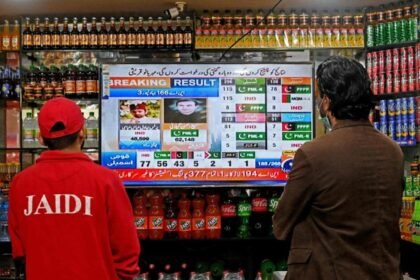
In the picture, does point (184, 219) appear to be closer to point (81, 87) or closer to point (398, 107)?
point (81, 87)

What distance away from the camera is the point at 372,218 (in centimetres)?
193

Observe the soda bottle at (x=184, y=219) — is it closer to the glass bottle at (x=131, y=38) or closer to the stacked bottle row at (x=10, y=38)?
the glass bottle at (x=131, y=38)

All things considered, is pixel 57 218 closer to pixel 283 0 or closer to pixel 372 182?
pixel 372 182

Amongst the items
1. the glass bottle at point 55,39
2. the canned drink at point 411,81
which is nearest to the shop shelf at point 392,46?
the canned drink at point 411,81

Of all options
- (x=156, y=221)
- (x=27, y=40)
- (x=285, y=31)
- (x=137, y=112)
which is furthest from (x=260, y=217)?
(x=27, y=40)

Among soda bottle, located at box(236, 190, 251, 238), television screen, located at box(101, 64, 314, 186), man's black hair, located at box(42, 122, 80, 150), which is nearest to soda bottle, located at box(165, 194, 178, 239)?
television screen, located at box(101, 64, 314, 186)

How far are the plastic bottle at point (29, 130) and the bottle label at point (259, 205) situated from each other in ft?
7.29

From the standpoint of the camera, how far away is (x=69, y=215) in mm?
2188

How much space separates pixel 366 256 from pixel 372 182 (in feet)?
0.77

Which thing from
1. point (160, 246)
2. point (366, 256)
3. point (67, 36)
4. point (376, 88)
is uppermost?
point (67, 36)

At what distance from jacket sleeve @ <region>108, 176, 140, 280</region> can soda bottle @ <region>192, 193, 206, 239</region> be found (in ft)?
6.35

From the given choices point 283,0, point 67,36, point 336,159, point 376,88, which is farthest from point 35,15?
point 336,159

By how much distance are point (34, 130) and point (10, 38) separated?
0.90m

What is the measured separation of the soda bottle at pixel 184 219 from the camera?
13.8ft
